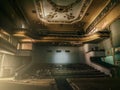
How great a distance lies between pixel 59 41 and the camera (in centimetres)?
1410

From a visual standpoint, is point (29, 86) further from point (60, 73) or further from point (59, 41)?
point (59, 41)

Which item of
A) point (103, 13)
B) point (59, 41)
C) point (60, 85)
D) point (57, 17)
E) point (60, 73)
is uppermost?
point (57, 17)

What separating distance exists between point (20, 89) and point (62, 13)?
875 centimetres

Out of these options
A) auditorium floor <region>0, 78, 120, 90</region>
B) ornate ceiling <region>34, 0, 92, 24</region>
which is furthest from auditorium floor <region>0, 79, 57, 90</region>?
ornate ceiling <region>34, 0, 92, 24</region>

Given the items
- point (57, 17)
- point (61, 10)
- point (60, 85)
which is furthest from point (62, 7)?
point (60, 85)

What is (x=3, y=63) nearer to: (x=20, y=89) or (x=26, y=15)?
(x=26, y=15)

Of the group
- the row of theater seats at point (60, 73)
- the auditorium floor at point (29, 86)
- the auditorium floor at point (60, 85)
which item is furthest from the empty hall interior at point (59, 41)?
the auditorium floor at point (29, 86)

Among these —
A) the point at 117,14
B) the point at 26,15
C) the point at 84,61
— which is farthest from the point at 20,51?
the point at 117,14

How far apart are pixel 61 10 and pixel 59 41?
3.98m

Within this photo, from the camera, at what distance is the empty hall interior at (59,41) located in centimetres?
896

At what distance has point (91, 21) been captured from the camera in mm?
13875

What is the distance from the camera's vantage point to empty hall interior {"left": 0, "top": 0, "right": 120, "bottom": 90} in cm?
896

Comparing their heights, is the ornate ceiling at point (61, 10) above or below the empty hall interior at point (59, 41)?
above

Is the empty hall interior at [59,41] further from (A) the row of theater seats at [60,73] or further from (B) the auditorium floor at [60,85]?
(B) the auditorium floor at [60,85]
